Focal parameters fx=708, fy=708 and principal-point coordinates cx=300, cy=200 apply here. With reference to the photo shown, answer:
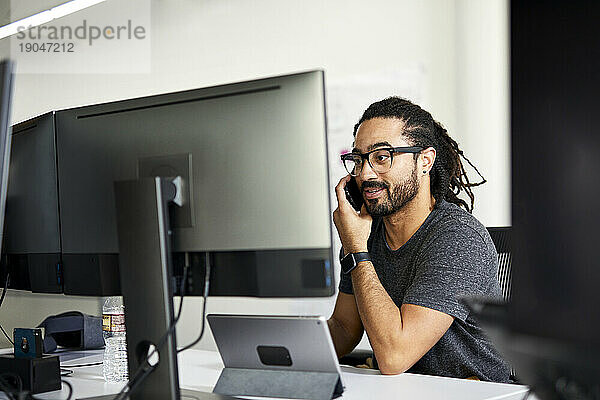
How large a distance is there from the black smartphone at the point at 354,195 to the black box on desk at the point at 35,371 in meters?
0.96

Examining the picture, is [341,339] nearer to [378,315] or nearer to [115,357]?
[378,315]

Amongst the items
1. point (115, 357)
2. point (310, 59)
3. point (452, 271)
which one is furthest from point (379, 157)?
point (310, 59)

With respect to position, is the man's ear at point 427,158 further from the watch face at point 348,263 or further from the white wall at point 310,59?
the white wall at point 310,59

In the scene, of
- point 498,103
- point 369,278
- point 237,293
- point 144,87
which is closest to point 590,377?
point 237,293

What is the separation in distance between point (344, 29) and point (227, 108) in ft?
8.18

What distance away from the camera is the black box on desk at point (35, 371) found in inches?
58.4

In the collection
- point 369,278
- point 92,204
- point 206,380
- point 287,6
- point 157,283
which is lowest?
point 206,380


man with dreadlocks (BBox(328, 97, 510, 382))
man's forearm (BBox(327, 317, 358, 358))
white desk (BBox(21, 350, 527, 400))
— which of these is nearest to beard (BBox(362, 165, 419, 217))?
man with dreadlocks (BBox(328, 97, 510, 382))

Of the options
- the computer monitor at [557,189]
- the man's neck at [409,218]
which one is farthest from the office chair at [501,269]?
the computer monitor at [557,189]

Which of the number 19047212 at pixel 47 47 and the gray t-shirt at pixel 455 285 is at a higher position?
the number 19047212 at pixel 47 47

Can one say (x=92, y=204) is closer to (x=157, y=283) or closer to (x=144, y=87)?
(x=157, y=283)

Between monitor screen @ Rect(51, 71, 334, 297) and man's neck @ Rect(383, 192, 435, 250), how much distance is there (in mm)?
961

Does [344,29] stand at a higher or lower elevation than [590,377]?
higher

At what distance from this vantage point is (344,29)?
3.55m
